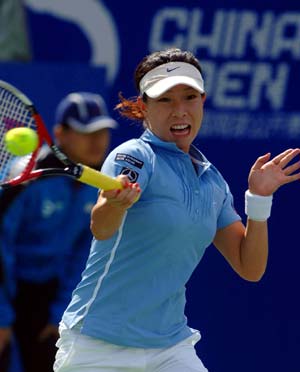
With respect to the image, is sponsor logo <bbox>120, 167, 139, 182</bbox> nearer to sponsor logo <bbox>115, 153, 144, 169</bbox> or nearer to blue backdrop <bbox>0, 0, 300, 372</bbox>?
sponsor logo <bbox>115, 153, 144, 169</bbox>

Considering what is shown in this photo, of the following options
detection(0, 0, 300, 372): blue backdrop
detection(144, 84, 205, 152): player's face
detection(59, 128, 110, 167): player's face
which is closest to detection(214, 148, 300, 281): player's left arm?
detection(144, 84, 205, 152): player's face

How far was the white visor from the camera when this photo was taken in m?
4.30

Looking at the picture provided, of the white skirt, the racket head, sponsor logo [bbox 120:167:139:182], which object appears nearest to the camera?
sponsor logo [bbox 120:167:139:182]

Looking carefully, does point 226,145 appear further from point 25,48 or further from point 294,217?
point 25,48

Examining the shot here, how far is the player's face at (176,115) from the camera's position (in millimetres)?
4293

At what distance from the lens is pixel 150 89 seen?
4355 mm

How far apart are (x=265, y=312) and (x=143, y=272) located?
308cm

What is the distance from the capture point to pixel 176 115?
14.0ft

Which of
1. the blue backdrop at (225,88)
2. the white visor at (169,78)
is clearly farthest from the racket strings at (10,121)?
the blue backdrop at (225,88)

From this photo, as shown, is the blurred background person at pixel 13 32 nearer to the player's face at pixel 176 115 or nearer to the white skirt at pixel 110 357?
the player's face at pixel 176 115

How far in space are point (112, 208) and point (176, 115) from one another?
0.46 metres

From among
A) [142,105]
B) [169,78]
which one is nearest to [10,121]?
[142,105]

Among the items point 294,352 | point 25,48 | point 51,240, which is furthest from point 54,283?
point 294,352

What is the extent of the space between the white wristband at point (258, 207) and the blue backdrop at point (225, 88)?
225 cm
